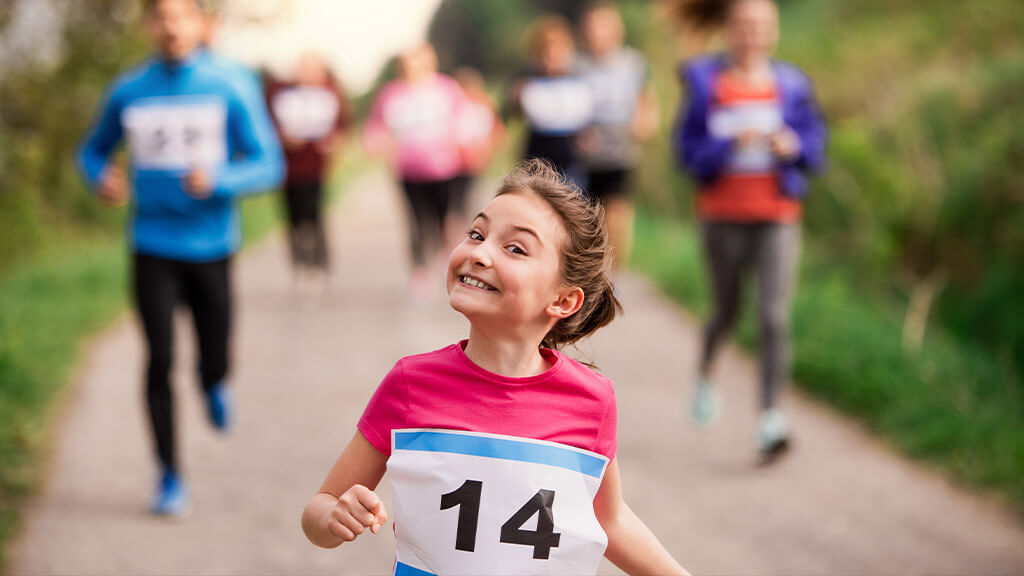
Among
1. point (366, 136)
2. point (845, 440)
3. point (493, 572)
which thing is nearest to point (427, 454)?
point (493, 572)

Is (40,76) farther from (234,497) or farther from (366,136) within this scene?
(234,497)

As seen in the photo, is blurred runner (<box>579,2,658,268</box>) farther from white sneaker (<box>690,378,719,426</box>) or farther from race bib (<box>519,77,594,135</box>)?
white sneaker (<box>690,378,719,426</box>)

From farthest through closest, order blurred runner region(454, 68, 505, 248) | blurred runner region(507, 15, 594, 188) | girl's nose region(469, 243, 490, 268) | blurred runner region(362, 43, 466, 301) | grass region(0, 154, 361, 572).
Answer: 1. blurred runner region(454, 68, 505, 248)
2. blurred runner region(362, 43, 466, 301)
3. blurred runner region(507, 15, 594, 188)
4. grass region(0, 154, 361, 572)
5. girl's nose region(469, 243, 490, 268)

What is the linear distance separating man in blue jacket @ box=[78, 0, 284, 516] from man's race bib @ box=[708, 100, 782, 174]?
7.25 feet

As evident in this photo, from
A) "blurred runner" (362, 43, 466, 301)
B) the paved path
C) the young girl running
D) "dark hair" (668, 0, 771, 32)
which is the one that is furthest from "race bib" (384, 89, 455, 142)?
the young girl running

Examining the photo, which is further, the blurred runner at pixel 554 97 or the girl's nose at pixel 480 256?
the blurred runner at pixel 554 97

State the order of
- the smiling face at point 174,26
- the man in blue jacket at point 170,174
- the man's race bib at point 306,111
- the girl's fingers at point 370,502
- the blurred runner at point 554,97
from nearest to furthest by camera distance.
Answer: the girl's fingers at point 370,502 < the smiling face at point 174,26 < the man in blue jacket at point 170,174 < the blurred runner at point 554,97 < the man's race bib at point 306,111

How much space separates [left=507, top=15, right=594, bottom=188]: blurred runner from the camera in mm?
8875

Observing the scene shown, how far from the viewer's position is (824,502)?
190 inches

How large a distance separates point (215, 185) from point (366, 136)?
5.30m

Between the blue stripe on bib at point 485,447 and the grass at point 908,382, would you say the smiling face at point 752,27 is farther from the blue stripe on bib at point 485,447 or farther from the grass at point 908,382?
the blue stripe on bib at point 485,447

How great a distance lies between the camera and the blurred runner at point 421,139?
9.42 metres

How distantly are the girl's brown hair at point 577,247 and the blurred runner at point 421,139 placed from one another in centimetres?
708

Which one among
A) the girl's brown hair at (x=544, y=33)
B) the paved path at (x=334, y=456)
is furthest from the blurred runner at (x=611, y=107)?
the paved path at (x=334, y=456)
